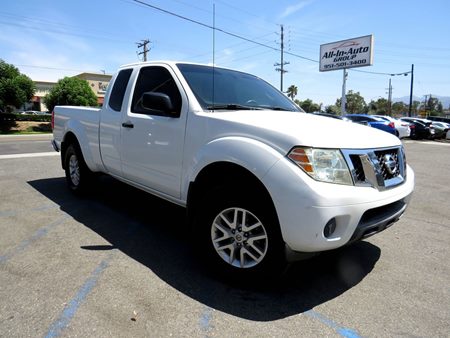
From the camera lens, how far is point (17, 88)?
32.6 m

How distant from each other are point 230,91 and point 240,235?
1.63 m

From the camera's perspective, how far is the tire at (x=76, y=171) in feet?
17.8

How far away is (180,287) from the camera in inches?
115

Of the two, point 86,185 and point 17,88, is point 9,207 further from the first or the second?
point 17,88

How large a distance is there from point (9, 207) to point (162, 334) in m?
4.00

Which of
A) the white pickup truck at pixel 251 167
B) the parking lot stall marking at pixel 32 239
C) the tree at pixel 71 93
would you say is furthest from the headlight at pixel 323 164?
the tree at pixel 71 93

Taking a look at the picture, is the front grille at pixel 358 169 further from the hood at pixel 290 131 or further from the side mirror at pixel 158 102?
the side mirror at pixel 158 102

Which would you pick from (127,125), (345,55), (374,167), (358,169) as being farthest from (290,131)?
(345,55)

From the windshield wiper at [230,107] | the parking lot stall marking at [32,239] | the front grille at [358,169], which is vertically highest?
the windshield wiper at [230,107]

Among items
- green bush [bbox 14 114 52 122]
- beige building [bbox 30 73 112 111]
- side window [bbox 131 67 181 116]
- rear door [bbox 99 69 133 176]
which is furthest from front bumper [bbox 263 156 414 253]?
beige building [bbox 30 73 112 111]

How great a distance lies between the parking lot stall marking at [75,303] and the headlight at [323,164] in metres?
1.92

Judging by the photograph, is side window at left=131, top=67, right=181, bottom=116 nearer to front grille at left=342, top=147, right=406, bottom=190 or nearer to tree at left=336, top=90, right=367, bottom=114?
front grille at left=342, top=147, right=406, bottom=190

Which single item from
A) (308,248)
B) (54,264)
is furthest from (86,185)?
(308,248)

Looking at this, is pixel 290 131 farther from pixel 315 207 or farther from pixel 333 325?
pixel 333 325
